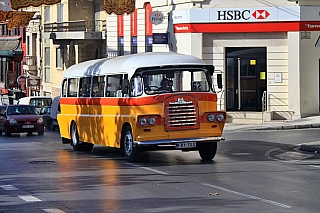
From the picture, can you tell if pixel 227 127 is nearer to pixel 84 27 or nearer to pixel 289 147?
pixel 289 147

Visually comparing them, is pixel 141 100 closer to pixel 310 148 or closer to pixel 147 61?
pixel 147 61

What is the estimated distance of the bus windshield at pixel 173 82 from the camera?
17.9m

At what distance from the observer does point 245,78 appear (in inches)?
1385

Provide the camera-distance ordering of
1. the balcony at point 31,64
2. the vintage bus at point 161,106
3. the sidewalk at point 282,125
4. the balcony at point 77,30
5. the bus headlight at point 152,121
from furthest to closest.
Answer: the balcony at point 31,64
the balcony at point 77,30
the sidewalk at point 282,125
the vintage bus at point 161,106
the bus headlight at point 152,121

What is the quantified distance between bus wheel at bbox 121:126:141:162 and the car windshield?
16303mm

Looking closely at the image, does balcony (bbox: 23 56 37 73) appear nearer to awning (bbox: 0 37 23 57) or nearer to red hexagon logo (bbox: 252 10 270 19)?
awning (bbox: 0 37 23 57)

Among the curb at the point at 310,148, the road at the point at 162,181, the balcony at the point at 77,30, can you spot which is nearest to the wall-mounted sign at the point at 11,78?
the balcony at the point at 77,30

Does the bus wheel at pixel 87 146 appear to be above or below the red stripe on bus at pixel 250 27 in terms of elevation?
below

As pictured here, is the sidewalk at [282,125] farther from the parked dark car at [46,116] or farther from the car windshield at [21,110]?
the parked dark car at [46,116]

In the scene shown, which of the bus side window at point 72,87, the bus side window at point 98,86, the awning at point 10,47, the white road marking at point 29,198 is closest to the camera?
the white road marking at point 29,198

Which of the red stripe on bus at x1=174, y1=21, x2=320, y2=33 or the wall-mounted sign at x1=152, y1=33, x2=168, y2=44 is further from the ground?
the red stripe on bus at x1=174, y1=21, x2=320, y2=33

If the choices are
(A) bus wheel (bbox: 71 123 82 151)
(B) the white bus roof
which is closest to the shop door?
(A) bus wheel (bbox: 71 123 82 151)

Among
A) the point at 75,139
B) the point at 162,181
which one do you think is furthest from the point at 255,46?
the point at 162,181

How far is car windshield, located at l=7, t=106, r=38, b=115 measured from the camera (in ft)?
112
